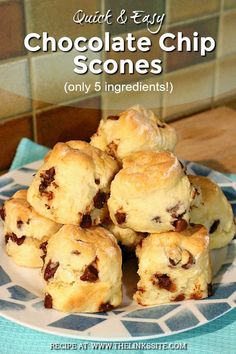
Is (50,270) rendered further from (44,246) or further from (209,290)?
(209,290)

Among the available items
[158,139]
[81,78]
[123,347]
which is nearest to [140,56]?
[81,78]

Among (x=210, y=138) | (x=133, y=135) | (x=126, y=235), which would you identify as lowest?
(x=210, y=138)

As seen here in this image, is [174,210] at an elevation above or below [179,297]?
above

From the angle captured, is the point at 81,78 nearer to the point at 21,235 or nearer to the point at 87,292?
the point at 21,235

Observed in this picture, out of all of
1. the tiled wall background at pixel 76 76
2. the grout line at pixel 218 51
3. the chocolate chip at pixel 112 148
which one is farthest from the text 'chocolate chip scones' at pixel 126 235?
the grout line at pixel 218 51

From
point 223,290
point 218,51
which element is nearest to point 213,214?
point 223,290

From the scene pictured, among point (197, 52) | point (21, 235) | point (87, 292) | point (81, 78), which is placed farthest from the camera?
point (197, 52)
